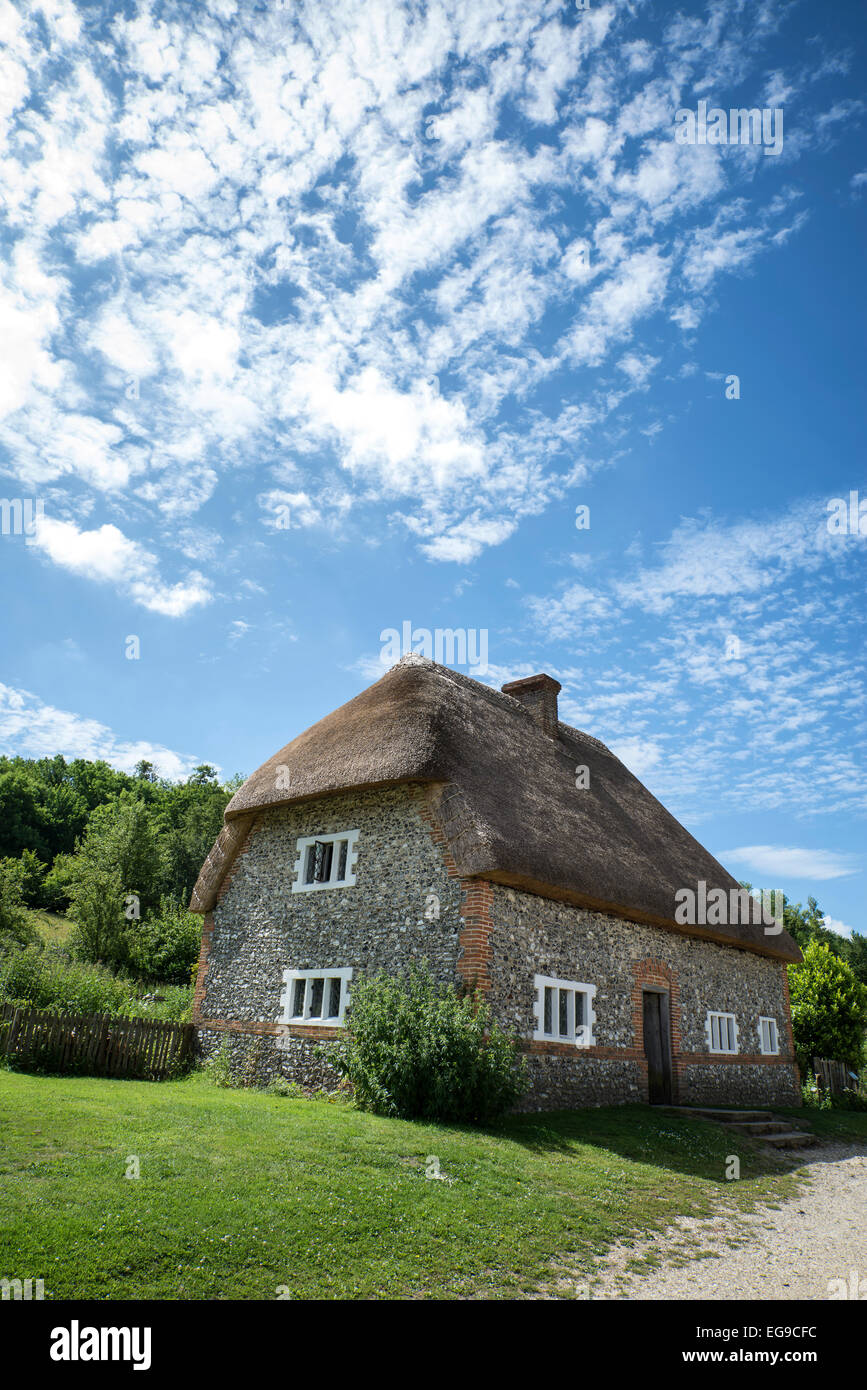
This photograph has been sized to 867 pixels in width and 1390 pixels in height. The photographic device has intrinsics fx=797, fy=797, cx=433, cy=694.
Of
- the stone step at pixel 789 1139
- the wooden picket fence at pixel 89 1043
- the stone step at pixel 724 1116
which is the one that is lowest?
the stone step at pixel 789 1139

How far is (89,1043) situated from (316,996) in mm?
4025

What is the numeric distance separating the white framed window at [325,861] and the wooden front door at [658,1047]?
694 centimetres

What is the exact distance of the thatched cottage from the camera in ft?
43.5

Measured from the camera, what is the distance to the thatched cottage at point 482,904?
43.5 feet

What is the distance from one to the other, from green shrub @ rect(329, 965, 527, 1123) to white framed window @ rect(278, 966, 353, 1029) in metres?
1.66

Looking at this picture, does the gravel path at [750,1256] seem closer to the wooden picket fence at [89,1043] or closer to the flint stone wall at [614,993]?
the flint stone wall at [614,993]

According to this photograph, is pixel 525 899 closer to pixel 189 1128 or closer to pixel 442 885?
pixel 442 885

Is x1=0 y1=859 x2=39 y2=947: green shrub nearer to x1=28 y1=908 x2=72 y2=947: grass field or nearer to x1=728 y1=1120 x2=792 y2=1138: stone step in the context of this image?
x1=28 y1=908 x2=72 y2=947: grass field

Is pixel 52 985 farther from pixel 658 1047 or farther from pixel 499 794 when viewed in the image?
pixel 658 1047

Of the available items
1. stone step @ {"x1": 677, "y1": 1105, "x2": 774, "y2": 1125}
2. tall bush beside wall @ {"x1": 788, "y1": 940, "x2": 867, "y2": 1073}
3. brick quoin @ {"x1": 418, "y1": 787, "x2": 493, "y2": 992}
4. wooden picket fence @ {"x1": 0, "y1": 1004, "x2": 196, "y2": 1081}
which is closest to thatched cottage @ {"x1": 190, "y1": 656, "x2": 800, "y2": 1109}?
brick quoin @ {"x1": 418, "y1": 787, "x2": 493, "y2": 992}

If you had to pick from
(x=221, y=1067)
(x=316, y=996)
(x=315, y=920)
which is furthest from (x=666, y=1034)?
(x=221, y=1067)

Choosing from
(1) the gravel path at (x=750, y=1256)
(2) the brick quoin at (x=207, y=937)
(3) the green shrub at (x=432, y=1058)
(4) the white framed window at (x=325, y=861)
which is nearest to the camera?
(1) the gravel path at (x=750, y=1256)

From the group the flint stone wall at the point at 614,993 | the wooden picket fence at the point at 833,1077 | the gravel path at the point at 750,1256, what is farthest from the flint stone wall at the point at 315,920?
the wooden picket fence at the point at 833,1077
